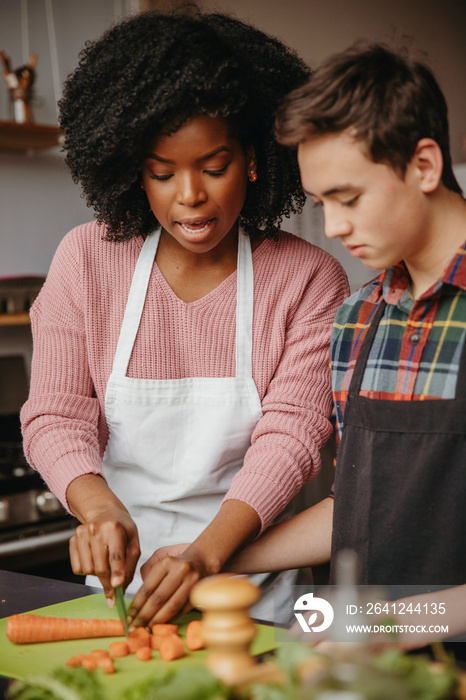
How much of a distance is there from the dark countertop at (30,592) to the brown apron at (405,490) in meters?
0.45

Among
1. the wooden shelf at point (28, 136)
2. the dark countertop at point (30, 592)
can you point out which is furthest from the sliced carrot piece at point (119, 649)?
the wooden shelf at point (28, 136)

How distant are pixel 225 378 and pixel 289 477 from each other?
24cm

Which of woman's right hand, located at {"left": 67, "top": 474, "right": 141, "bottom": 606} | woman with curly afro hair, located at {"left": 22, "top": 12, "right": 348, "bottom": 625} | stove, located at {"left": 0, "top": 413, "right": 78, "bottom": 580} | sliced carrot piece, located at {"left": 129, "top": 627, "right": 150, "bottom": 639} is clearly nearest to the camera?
sliced carrot piece, located at {"left": 129, "top": 627, "right": 150, "bottom": 639}

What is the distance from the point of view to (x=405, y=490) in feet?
3.73

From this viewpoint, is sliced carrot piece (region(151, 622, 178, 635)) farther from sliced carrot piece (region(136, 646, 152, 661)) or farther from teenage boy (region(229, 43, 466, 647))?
teenage boy (region(229, 43, 466, 647))

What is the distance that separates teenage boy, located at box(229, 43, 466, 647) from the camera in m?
1.10

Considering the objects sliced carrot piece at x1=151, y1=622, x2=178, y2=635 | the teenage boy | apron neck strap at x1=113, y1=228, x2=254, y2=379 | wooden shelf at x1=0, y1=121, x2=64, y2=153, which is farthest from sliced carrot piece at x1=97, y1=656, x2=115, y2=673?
wooden shelf at x1=0, y1=121, x2=64, y2=153

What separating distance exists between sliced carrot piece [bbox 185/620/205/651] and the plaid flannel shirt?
0.41 meters

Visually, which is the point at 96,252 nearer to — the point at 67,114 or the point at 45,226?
the point at 67,114

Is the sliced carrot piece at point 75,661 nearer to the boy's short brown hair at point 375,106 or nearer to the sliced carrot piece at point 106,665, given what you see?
the sliced carrot piece at point 106,665

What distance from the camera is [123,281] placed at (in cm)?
157

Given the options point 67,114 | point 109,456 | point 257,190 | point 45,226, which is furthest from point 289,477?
point 45,226

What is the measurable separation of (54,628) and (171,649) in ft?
0.65

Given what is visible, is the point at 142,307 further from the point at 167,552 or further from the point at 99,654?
the point at 99,654
